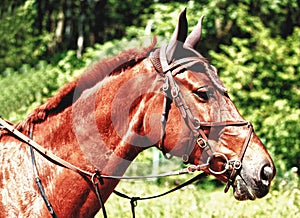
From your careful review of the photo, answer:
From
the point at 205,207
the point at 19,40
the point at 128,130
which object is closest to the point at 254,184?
the point at 128,130

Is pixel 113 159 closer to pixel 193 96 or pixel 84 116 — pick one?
pixel 84 116

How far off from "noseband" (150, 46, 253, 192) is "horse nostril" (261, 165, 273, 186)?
0.13m

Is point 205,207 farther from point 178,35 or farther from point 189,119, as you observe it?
point 178,35

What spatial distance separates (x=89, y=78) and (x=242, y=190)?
1087 mm

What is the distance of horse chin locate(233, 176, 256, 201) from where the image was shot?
115 inches

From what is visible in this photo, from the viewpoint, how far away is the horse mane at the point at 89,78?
3.13 metres

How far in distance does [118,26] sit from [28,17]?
14.4 feet

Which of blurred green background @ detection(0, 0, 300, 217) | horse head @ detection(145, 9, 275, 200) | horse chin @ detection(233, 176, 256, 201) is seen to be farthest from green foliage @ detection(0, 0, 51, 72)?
horse chin @ detection(233, 176, 256, 201)

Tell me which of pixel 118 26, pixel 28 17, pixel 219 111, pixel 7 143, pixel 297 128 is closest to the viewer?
pixel 219 111

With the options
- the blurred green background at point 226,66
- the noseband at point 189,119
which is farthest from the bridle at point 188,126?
the blurred green background at point 226,66

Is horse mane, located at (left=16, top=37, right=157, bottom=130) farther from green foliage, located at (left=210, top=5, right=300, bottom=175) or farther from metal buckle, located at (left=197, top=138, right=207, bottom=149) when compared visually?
green foliage, located at (left=210, top=5, right=300, bottom=175)

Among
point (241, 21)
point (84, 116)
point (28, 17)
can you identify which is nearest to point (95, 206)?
point (84, 116)

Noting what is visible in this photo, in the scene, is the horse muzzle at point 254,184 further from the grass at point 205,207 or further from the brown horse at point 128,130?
the grass at point 205,207

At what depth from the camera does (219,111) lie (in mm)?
2955
